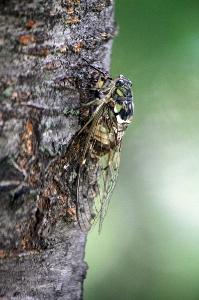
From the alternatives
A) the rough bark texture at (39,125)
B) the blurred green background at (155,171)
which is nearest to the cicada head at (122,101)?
the rough bark texture at (39,125)

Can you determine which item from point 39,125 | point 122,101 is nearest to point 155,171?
point 122,101

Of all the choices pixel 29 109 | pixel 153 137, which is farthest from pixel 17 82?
pixel 153 137

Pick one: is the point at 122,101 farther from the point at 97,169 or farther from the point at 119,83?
the point at 97,169

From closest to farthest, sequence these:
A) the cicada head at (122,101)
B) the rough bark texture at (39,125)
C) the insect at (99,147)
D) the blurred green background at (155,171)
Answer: the rough bark texture at (39,125) → the insect at (99,147) → the cicada head at (122,101) → the blurred green background at (155,171)

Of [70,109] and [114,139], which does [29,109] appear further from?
[114,139]

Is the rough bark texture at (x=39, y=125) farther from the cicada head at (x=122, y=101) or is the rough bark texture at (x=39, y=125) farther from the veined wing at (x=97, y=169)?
the cicada head at (x=122, y=101)
